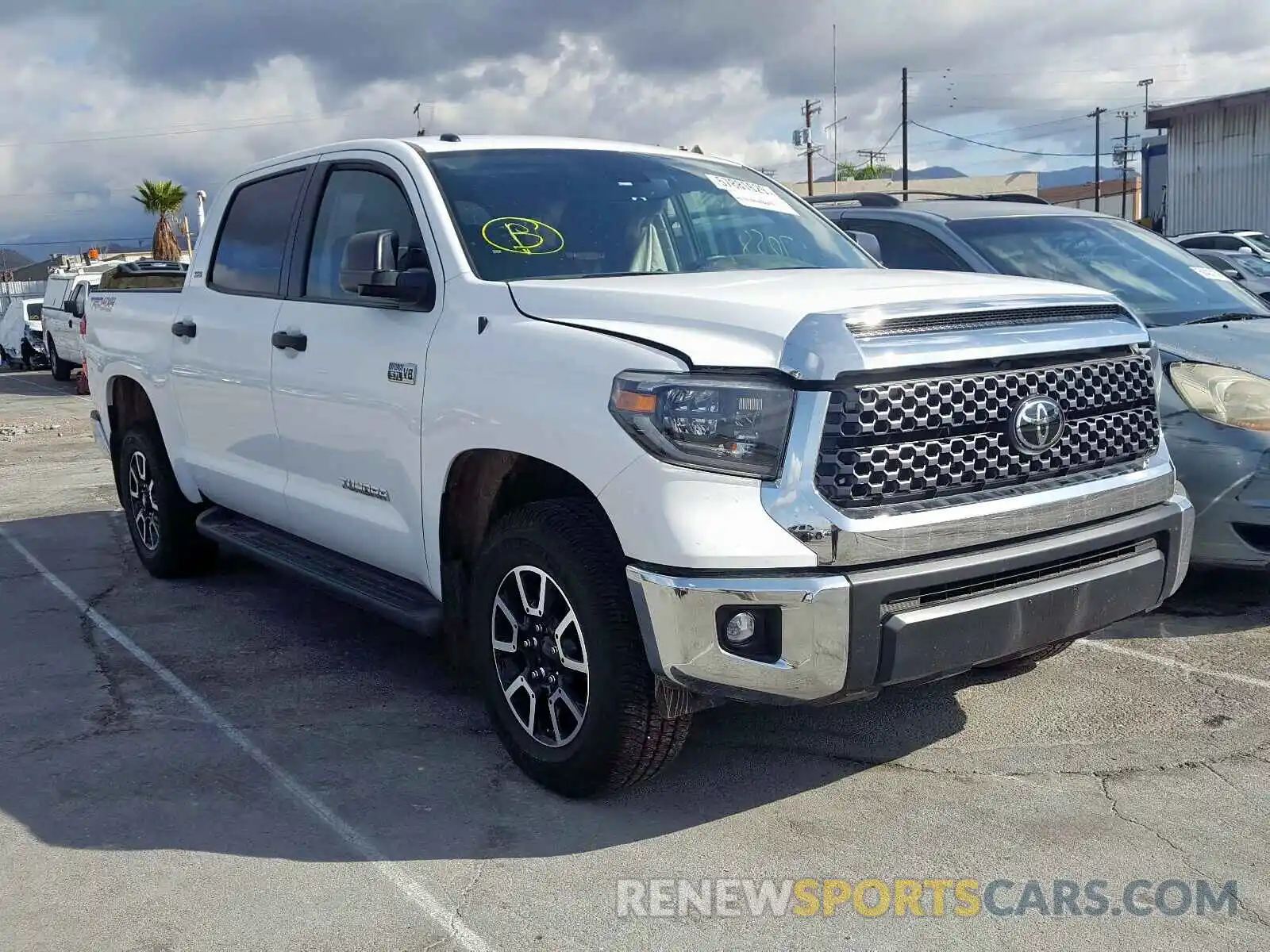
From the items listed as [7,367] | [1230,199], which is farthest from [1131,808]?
[1230,199]

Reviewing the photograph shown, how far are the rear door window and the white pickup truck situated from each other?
180 mm

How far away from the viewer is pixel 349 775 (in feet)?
13.5

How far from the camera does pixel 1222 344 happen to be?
18.0 feet

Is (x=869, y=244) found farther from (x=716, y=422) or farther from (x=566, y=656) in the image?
(x=566, y=656)

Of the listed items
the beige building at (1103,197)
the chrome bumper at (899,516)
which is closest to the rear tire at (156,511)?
the chrome bumper at (899,516)

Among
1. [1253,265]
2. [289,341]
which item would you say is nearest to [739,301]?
[289,341]

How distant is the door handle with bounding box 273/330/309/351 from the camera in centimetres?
489

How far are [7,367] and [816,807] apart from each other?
32804 millimetres

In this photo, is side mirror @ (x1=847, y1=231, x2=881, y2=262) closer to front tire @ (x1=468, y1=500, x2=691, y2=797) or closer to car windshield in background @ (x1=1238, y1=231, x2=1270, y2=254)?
front tire @ (x1=468, y1=500, x2=691, y2=797)

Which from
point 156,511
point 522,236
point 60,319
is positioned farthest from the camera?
point 60,319

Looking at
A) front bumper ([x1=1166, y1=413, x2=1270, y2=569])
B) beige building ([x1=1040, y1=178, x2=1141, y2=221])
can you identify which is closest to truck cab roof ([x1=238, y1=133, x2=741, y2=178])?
front bumper ([x1=1166, y1=413, x2=1270, y2=569])

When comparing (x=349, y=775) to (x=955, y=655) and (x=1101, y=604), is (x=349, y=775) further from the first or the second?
(x=1101, y=604)

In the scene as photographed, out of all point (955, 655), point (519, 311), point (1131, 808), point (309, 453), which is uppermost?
point (519, 311)

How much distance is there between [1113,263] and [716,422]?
167 inches
